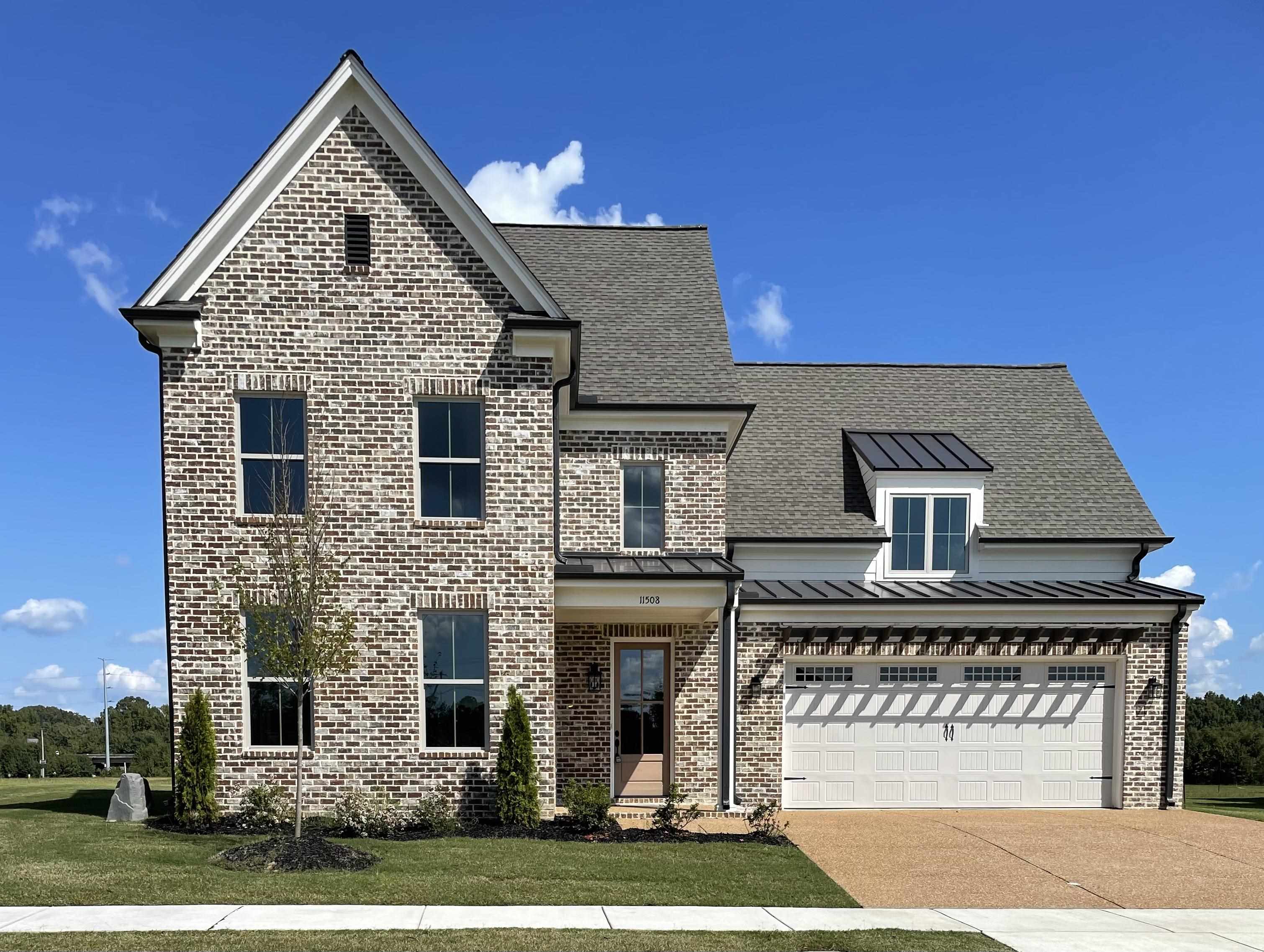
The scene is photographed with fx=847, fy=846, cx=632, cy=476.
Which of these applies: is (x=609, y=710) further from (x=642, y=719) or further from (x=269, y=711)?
(x=269, y=711)

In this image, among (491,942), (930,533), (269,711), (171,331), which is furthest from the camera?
(930,533)

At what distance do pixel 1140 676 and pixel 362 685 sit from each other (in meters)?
14.1

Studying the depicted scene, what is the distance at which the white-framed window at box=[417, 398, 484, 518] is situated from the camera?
13180 mm

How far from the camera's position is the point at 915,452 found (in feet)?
60.9

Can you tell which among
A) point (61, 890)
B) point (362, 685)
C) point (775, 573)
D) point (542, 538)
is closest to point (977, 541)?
point (775, 573)

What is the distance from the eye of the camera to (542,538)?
13.2m

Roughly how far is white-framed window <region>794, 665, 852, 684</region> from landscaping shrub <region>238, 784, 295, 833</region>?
879 centimetres

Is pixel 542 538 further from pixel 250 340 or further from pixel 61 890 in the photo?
pixel 61 890


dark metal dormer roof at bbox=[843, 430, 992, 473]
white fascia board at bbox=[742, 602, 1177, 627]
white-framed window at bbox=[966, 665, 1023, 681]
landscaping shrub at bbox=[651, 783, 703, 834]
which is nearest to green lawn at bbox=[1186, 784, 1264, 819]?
white fascia board at bbox=[742, 602, 1177, 627]

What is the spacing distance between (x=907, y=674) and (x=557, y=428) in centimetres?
799

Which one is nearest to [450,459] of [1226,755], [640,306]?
[640,306]

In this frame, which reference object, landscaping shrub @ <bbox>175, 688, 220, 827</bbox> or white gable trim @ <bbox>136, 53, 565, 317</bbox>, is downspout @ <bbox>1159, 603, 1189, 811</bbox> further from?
landscaping shrub @ <bbox>175, 688, 220, 827</bbox>

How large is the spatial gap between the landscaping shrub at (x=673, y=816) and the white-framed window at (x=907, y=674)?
4725 mm

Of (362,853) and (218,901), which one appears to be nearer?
(218,901)
